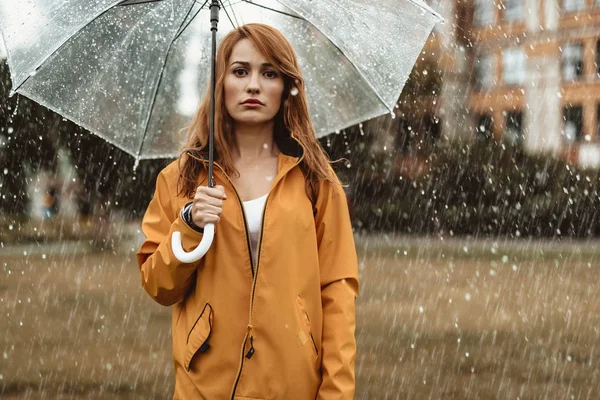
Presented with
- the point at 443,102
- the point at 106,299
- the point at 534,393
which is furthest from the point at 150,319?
the point at 443,102

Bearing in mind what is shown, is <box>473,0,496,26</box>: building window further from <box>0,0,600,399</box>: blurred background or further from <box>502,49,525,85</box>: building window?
<box>502,49,525,85</box>: building window

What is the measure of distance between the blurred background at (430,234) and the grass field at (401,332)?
0.03 meters

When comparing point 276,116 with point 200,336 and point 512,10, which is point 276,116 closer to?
point 200,336

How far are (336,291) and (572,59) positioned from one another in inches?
1404

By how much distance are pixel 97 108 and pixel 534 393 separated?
3.70 m

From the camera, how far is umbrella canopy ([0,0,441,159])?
2818 millimetres

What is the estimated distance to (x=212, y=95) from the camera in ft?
7.35

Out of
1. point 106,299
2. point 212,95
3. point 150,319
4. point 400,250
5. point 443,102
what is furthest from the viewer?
point 443,102

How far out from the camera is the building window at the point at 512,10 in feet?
110

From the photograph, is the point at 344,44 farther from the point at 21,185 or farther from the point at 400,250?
the point at 21,185

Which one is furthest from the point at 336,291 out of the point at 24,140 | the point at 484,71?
the point at 484,71

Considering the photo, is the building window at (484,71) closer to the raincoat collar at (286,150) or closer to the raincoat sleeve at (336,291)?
the raincoat collar at (286,150)

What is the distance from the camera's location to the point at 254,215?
7.45ft

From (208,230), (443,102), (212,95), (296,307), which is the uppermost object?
(443,102)
